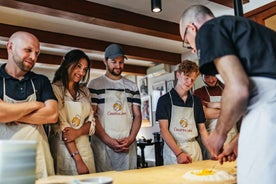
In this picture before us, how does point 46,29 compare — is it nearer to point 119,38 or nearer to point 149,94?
point 119,38

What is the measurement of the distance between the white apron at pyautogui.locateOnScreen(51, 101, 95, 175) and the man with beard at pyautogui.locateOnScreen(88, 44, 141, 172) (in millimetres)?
282

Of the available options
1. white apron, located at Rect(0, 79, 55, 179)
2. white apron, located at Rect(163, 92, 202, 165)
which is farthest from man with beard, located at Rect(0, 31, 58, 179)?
white apron, located at Rect(163, 92, 202, 165)

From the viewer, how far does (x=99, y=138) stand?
234 cm

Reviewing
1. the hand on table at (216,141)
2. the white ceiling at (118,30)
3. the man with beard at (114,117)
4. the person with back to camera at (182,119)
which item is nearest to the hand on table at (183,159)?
the person with back to camera at (182,119)

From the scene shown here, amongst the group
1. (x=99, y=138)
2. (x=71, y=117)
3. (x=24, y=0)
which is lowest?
(x=99, y=138)

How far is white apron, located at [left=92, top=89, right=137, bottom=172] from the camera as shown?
7.63 feet

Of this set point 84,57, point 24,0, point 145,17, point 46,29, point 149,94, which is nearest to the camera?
point 84,57

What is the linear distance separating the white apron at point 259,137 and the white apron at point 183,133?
1308 mm

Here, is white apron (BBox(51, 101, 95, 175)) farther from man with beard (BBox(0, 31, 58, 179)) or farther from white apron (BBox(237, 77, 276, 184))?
white apron (BBox(237, 77, 276, 184))

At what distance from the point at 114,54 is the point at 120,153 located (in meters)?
0.86

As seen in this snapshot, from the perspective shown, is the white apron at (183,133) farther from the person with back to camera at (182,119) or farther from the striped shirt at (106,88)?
the striped shirt at (106,88)

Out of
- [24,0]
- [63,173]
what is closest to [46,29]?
[24,0]

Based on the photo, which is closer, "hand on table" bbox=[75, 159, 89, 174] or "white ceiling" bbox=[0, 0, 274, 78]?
"hand on table" bbox=[75, 159, 89, 174]

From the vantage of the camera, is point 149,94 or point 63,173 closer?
point 63,173
